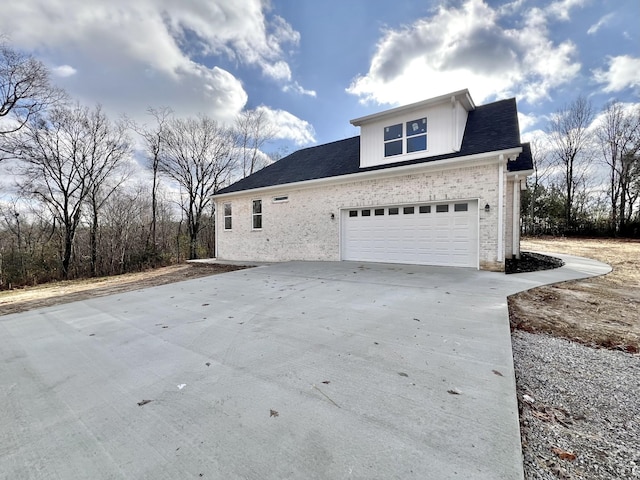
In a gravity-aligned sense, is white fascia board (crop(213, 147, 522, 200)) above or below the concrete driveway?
above

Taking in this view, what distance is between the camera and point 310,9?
28.6ft

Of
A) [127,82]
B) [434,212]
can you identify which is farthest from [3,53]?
[434,212]

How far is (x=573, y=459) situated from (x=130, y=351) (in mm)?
3958

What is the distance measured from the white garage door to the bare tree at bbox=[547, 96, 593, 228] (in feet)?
66.9

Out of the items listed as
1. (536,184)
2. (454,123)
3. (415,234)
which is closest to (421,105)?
(454,123)

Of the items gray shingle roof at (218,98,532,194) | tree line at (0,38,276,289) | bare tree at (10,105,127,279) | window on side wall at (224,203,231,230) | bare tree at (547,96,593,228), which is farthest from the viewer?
→ bare tree at (547,96,593,228)

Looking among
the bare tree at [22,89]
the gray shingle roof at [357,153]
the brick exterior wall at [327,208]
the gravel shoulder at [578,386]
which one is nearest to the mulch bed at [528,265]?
the brick exterior wall at [327,208]

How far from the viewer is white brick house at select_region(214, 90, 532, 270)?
7.85 meters

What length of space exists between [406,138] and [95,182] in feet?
56.9

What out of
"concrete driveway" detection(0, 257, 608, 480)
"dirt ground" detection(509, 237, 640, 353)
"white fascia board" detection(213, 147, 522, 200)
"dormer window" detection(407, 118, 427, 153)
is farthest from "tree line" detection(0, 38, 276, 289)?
"dirt ground" detection(509, 237, 640, 353)

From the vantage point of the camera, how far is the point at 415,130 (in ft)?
30.7

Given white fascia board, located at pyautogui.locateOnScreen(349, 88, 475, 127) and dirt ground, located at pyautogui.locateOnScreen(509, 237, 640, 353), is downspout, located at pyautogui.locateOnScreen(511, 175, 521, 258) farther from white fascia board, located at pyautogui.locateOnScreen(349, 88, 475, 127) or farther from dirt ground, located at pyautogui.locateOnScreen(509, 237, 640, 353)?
dirt ground, located at pyautogui.locateOnScreen(509, 237, 640, 353)

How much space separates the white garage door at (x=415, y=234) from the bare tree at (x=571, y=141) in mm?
20390

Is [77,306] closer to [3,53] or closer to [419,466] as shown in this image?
[419,466]
